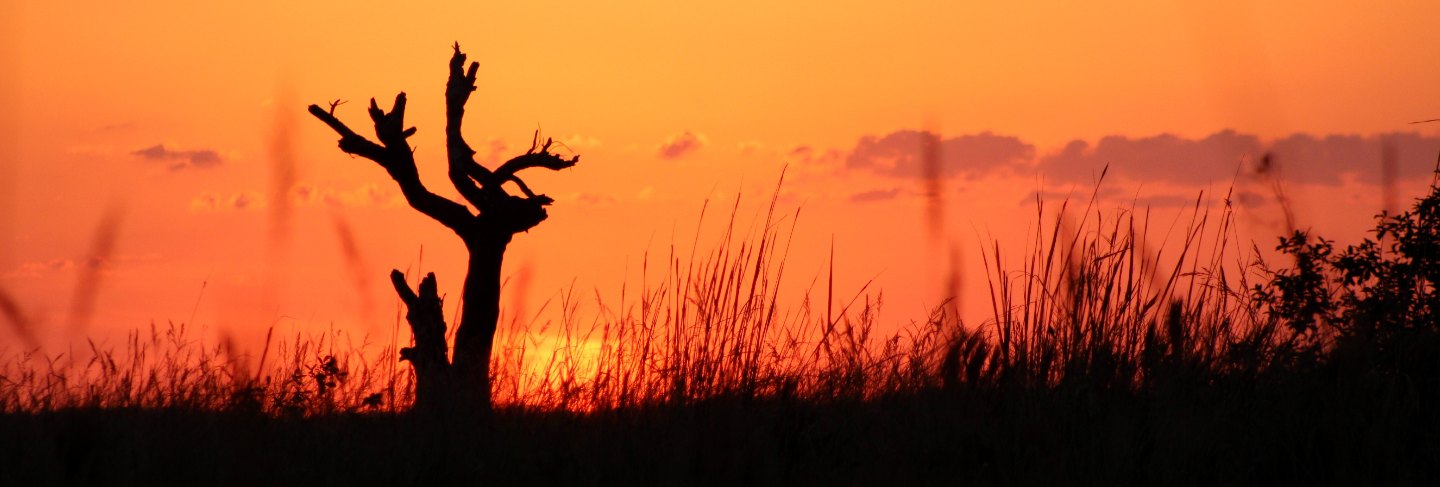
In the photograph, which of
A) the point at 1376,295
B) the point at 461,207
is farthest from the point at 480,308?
the point at 1376,295

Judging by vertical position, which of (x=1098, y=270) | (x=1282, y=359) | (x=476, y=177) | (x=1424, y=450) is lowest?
(x=1424, y=450)

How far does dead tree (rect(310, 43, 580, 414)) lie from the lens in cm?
683

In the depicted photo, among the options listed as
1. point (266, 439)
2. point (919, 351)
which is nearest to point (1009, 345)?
point (919, 351)

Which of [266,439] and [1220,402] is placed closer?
[266,439]

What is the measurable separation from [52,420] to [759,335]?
274 centimetres

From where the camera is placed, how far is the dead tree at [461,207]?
22.4ft

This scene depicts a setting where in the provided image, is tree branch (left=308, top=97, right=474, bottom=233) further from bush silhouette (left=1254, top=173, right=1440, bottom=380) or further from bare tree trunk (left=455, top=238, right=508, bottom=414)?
bush silhouette (left=1254, top=173, right=1440, bottom=380)

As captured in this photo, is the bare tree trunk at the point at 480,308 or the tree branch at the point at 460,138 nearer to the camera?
the bare tree trunk at the point at 480,308

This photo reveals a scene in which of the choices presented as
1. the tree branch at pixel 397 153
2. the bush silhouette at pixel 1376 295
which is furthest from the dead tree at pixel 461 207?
the bush silhouette at pixel 1376 295

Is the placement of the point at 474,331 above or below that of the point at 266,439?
above

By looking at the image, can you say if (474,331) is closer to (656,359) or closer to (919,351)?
(656,359)

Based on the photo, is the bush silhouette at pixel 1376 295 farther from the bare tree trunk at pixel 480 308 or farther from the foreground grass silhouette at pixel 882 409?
the bare tree trunk at pixel 480 308

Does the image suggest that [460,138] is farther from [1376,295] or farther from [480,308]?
[1376,295]

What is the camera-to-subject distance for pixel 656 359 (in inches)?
217
